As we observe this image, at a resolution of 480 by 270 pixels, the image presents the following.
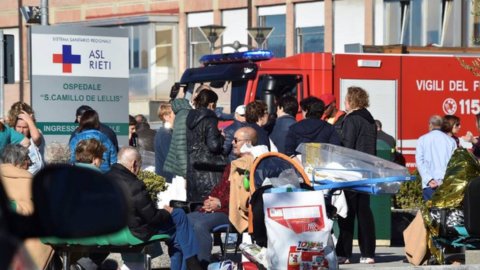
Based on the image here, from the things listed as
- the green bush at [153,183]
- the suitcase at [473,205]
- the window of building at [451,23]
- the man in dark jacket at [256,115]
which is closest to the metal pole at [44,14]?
the man in dark jacket at [256,115]

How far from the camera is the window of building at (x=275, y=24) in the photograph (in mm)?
43219

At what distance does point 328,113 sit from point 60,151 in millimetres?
4745

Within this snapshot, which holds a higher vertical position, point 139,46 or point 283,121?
point 139,46

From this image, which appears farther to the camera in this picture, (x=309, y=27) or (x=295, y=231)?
(x=309, y=27)

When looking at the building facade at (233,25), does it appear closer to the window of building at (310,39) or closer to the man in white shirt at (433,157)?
the window of building at (310,39)

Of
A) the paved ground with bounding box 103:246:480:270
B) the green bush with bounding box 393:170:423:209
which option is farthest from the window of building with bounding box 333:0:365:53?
the paved ground with bounding box 103:246:480:270

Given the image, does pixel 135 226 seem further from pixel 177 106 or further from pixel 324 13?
pixel 324 13

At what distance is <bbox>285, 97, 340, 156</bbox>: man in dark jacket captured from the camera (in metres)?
12.9

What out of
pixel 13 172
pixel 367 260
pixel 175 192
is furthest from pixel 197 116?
pixel 13 172

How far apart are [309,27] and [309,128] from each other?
29750mm

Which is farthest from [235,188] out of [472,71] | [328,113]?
[472,71]

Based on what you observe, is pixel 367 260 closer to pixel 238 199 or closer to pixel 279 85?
pixel 238 199

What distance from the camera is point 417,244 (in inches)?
468

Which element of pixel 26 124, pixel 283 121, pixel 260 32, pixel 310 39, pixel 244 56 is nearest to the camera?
pixel 26 124
